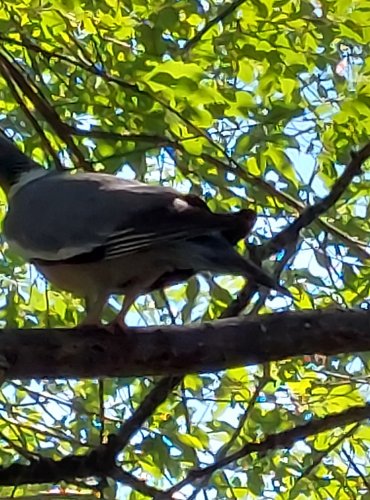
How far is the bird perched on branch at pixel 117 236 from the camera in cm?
196

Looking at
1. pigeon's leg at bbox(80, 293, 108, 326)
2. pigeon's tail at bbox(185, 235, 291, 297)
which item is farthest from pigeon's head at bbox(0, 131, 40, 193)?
pigeon's tail at bbox(185, 235, 291, 297)

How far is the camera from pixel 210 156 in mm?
2582

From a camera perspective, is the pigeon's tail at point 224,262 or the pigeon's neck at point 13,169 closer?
the pigeon's tail at point 224,262

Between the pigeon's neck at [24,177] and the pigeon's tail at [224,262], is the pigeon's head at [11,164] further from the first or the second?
the pigeon's tail at [224,262]

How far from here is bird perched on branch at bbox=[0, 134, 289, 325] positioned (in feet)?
6.43

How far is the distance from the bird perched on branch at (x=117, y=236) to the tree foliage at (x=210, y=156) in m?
0.26

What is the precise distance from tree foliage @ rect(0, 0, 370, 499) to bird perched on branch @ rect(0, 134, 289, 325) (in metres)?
0.26

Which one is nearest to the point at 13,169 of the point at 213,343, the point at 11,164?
the point at 11,164

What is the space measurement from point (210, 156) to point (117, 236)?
63cm

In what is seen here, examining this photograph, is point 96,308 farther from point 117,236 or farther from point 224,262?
point 224,262

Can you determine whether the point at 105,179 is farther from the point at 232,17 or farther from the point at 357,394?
the point at 357,394

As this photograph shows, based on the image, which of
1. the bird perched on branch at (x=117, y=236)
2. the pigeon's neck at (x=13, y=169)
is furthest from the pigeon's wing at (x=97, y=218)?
the pigeon's neck at (x=13, y=169)

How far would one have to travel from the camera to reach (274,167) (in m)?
2.74

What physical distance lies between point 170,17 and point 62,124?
1.28 feet
